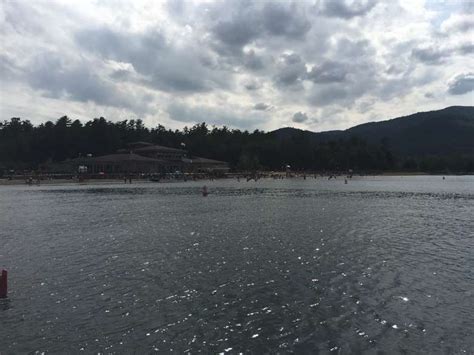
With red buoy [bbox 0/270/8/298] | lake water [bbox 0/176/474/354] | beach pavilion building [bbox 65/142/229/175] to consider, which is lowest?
lake water [bbox 0/176/474/354]

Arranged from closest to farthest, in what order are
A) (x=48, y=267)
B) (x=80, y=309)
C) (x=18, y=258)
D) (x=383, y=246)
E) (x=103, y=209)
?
(x=80, y=309) → (x=48, y=267) → (x=18, y=258) → (x=383, y=246) → (x=103, y=209)

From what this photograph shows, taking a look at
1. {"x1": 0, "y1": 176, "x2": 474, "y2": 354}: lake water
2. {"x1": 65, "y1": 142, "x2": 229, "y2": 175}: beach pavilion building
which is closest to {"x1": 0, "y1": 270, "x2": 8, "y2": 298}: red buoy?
{"x1": 0, "y1": 176, "x2": 474, "y2": 354}: lake water

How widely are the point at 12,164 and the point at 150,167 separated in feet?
183

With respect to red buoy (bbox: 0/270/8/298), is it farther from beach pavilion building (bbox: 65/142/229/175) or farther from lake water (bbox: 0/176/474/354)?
beach pavilion building (bbox: 65/142/229/175)

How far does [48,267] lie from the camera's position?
21.2m

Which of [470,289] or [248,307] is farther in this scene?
[470,289]

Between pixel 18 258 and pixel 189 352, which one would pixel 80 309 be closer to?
pixel 189 352

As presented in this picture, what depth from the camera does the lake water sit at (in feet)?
41.2

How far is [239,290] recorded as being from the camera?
1731 centimetres

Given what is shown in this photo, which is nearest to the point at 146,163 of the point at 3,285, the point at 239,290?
the point at 3,285

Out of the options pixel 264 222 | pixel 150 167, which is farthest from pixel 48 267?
pixel 150 167

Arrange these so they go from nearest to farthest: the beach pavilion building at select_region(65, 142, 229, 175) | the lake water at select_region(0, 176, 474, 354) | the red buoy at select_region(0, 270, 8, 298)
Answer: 1. the lake water at select_region(0, 176, 474, 354)
2. the red buoy at select_region(0, 270, 8, 298)
3. the beach pavilion building at select_region(65, 142, 229, 175)

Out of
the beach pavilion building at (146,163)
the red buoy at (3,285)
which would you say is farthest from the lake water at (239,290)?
the beach pavilion building at (146,163)

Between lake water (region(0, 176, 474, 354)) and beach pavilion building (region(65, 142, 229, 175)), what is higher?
beach pavilion building (region(65, 142, 229, 175))
